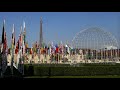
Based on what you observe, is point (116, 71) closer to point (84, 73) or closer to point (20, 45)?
point (84, 73)

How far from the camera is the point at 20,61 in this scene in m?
20.4

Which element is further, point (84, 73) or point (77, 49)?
point (77, 49)

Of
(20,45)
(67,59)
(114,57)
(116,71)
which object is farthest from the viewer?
(114,57)
